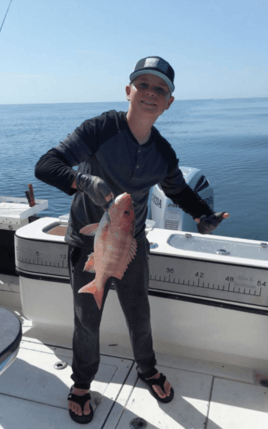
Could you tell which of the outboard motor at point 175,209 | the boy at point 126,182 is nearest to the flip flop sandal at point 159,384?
the boy at point 126,182

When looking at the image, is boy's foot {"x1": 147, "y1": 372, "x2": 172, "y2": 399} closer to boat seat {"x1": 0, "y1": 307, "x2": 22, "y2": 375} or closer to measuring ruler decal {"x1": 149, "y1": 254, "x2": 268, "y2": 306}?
measuring ruler decal {"x1": 149, "y1": 254, "x2": 268, "y2": 306}

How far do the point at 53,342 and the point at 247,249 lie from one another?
1.59 m

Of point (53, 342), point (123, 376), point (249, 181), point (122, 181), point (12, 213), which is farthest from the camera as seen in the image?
point (249, 181)

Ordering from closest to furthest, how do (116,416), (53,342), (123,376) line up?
(116,416)
(123,376)
(53,342)

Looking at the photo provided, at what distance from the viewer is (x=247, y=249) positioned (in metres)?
2.32

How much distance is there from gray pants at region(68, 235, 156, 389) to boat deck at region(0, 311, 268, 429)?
0.77 ft

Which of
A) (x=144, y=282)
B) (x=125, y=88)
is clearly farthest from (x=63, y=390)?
(x=125, y=88)

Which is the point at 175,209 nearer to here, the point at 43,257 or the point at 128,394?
the point at 43,257

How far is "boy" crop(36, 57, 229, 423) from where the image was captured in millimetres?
1597

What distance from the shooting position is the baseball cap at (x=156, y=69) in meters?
1.60

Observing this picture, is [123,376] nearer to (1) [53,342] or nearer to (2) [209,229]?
(1) [53,342]

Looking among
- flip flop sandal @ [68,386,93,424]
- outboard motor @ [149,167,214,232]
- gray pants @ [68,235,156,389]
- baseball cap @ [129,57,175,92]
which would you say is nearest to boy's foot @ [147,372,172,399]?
gray pants @ [68,235,156,389]

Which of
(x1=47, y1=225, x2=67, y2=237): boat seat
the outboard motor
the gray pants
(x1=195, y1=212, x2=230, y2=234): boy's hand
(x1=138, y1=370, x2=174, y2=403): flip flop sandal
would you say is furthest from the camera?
the outboard motor

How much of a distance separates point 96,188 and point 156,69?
716 millimetres
